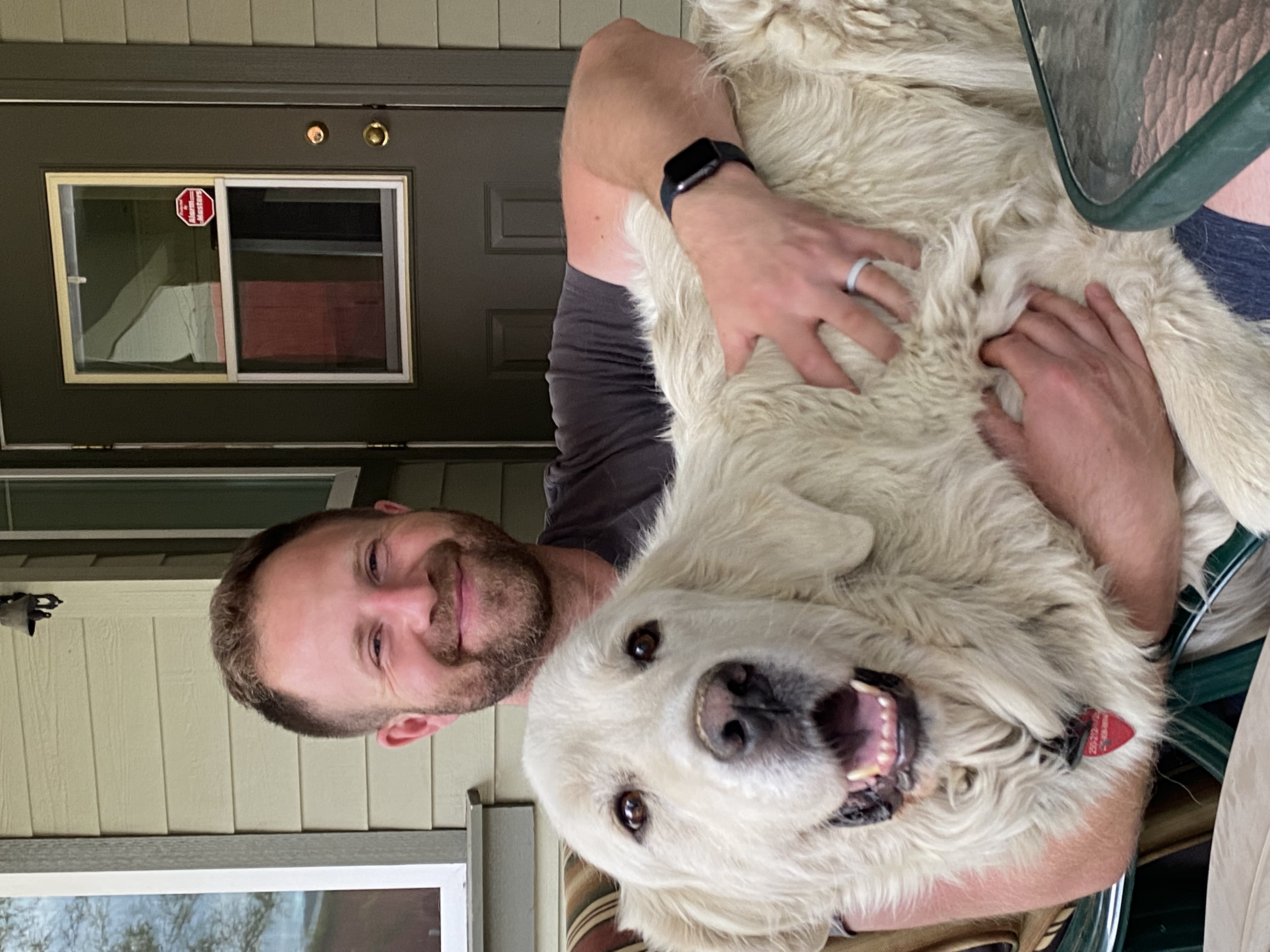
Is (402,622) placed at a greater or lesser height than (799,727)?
lesser

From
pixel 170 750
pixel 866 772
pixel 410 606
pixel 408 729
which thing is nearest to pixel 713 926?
pixel 866 772

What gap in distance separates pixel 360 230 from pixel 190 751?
2.23m

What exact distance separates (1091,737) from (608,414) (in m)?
1.28

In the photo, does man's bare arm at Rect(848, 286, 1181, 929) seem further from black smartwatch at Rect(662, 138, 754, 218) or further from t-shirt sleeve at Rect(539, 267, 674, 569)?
t-shirt sleeve at Rect(539, 267, 674, 569)

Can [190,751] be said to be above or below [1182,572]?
below

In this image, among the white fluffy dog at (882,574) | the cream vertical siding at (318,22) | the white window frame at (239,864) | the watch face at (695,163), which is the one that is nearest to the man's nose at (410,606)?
the white fluffy dog at (882,574)

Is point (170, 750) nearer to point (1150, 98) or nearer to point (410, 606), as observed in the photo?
point (410, 606)

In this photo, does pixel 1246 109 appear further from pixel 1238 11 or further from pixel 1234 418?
pixel 1234 418

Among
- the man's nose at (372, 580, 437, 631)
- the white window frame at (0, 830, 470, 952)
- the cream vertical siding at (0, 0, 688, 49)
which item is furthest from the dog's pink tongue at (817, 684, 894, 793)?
the cream vertical siding at (0, 0, 688, 49)

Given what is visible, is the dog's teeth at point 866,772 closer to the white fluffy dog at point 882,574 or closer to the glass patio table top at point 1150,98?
the white fluffy dog at point 882,574

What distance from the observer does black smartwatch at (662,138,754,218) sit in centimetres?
148

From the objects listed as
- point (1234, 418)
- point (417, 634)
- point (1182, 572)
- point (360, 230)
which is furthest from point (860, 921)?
point (360, 230)

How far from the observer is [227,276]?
4184mm

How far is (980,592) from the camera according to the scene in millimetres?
1227
